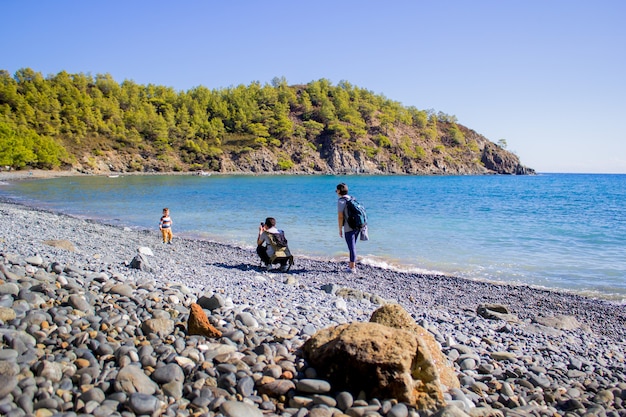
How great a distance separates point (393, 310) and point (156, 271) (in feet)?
18.3

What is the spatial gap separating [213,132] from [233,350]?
153m

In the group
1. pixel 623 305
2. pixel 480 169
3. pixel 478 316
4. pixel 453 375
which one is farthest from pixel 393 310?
pixel 480 169

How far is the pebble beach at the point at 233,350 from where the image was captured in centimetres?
369

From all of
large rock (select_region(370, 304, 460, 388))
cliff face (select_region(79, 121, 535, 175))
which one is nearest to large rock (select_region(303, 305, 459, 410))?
large rock (select_region(370, 304, 460, 388))

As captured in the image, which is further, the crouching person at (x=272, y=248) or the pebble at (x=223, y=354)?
the crouching person at (x=272, y=248)

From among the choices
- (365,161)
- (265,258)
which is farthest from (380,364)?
(365,161)

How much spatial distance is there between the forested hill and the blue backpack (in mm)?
86079

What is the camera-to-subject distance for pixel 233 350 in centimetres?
460

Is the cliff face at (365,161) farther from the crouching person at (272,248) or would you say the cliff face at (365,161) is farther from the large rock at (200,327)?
the large rock at (200,327)

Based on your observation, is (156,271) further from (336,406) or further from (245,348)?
(336,406)

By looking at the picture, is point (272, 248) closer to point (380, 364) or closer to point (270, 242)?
point (270, 242)

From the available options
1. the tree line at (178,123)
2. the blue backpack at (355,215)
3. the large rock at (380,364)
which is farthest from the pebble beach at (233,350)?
the tree line at (178,123)

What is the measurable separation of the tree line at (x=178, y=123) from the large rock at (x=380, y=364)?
293ft

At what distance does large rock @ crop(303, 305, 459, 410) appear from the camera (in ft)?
12.9
